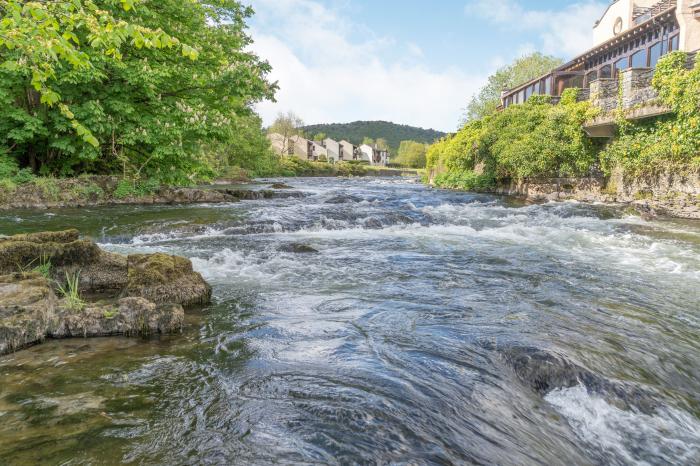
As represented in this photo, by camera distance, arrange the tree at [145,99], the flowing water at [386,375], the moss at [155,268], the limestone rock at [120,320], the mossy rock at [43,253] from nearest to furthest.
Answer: the flowing water at [386,375]
the limestone rock at [120,320]
the moss at [155,268]
the mossy rock at [43,253]
the tree at [145,99]

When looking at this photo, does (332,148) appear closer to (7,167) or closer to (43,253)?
(7,167)

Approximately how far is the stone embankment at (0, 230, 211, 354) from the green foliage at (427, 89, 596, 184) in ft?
71.9

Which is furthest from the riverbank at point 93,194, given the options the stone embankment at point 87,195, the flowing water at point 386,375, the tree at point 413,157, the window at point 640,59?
the tree at point 413,157

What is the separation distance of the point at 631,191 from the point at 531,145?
593 cm

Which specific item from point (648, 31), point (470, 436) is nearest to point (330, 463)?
point (470, 436)

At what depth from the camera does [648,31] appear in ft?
95.3

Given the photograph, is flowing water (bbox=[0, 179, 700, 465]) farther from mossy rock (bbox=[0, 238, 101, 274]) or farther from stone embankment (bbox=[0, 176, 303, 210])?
stone embankment (bbox=[0, 176, 303, 210])

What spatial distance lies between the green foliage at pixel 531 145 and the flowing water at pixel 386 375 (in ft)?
51.8

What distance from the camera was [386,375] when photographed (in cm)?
385

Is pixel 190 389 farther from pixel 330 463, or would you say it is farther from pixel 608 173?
pixel 608 173

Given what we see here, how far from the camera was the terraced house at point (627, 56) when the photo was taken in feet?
63.8

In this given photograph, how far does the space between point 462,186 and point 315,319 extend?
29.1 m

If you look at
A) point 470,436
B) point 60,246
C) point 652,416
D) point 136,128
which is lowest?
point 652,416

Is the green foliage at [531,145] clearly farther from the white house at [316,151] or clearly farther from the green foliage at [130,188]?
the white house at [316,151]
